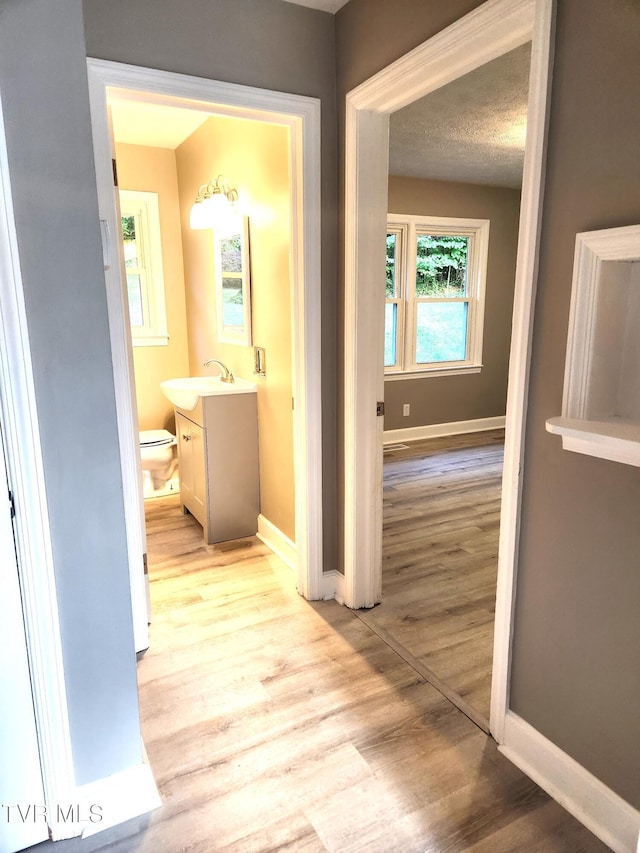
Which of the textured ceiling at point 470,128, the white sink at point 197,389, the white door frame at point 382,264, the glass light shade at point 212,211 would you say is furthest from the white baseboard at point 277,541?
the textured ceiling at point 470,128

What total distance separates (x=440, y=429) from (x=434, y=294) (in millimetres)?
A: 1380

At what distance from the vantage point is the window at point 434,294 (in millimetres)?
5262

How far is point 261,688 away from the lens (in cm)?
206

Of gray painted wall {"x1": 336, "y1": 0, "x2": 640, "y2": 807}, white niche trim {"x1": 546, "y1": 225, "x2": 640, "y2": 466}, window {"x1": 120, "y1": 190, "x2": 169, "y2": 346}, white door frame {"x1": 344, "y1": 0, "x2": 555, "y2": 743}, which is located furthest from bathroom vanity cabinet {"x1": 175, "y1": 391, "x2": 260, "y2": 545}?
white niche trim {"x1": 546, "y1": 225, "x2": 640, "y2": 466}

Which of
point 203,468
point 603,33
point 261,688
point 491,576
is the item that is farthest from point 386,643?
point 603,33

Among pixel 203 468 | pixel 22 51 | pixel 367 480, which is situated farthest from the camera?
pixel 203 468

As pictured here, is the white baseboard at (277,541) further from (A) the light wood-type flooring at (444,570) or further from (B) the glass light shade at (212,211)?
(B) the glass light shade at (212,211)

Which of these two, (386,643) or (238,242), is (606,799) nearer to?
(386,643)

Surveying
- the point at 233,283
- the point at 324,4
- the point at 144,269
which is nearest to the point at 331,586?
the point at 233,283

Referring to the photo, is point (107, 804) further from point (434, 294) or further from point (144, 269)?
point (434, 294)

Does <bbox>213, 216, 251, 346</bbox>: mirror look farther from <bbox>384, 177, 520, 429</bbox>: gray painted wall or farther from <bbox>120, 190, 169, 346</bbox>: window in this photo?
<bbox>384, 177, 520, 429</bbox>: gray painted wall

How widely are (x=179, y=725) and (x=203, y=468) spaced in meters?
1.50

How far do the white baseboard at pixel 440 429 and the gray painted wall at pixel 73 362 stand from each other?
4166 millimetres

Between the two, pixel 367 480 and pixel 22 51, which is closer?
pixel 22 51
